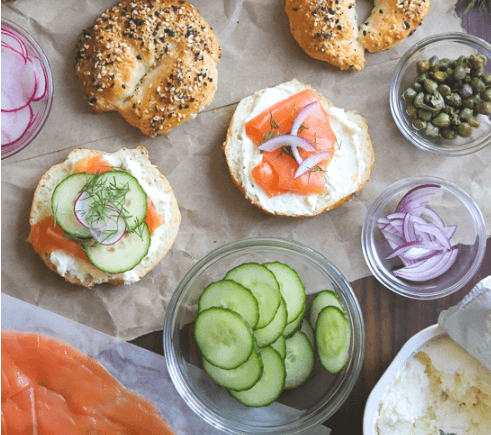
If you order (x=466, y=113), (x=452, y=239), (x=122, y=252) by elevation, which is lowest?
(x=452, y=239)

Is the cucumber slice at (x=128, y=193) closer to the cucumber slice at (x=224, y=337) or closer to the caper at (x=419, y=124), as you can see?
the cucumber slice at (x=224, y=337)

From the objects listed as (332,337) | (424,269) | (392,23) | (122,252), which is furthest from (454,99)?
(122,252)

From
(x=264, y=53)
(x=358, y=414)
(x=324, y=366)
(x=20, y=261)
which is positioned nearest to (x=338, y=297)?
(x=324, y=366)

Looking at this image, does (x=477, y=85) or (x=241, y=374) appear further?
(x=477, y=85)

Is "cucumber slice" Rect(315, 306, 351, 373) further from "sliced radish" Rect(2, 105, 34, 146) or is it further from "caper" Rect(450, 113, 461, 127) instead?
"sliced radish" Rect(2, 105, 34, 146)

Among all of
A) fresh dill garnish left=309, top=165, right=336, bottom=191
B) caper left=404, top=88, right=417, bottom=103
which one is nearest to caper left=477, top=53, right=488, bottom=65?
caper left=404, top=88, right=417, bottom=103

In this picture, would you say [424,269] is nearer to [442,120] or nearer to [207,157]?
[442,120]

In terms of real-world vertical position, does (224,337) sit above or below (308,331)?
above
